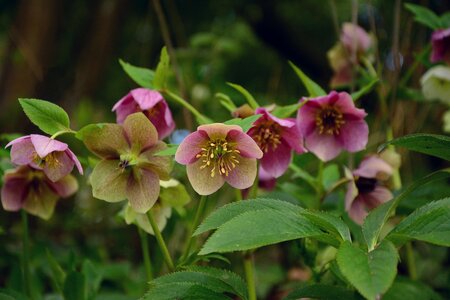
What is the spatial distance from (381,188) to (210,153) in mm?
295

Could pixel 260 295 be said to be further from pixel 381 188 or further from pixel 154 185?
pixel 154 185

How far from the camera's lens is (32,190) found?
2.93 feet

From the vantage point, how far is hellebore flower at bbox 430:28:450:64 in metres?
0.98

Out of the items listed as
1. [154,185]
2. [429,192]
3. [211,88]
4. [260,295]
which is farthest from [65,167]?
[211,88]

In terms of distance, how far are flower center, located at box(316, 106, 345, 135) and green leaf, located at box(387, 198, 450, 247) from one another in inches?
12.5

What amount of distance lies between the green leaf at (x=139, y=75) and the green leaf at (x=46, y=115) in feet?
0.59

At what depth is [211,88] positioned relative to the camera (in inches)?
69.8

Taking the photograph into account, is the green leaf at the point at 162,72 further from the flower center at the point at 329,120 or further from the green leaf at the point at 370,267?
the green leaf at the point at 370,267

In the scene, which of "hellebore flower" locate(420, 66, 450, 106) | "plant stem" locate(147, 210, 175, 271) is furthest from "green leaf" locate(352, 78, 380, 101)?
"plant stem" locate(147, 210, 175, 271)

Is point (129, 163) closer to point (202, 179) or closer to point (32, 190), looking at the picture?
point (202, 179)

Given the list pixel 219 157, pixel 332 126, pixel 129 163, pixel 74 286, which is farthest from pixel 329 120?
pixel 74 286

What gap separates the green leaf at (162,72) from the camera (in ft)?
2.67

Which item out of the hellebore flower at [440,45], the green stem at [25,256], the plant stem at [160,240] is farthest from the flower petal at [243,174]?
the hellebore flower at [440,45]

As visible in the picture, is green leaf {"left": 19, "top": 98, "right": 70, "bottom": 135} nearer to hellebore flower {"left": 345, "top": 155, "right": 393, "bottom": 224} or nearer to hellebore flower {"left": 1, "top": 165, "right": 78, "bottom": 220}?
hellebore flower {"left": 1, "top": 165, "right": 78, "bottom": 220}
